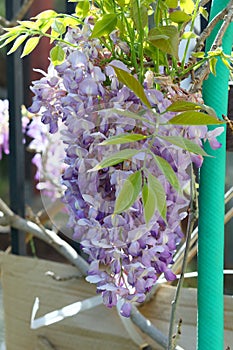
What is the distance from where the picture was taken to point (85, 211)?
2.42ft

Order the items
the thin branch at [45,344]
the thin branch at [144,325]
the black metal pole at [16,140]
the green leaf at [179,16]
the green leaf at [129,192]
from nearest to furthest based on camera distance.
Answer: the green leaf at [129,192], the green leaf at [179,16], the thin branch at [144,325], the thin branch at [45,344], the black metal pole at [16,140]

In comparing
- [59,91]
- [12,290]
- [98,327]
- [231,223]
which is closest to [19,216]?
[12,290]

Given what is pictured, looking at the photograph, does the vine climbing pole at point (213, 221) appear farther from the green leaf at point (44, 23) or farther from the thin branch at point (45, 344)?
the thin branch at point (45, 344)

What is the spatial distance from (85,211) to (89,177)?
5 centimetres

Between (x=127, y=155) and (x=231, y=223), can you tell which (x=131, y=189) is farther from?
(x=231, y=223)

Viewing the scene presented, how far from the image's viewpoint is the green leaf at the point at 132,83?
646 millimetres

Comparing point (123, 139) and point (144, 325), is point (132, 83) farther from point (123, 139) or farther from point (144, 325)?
point (144, 325)

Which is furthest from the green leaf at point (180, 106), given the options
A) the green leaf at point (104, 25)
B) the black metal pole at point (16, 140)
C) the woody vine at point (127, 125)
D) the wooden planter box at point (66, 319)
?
the black metal pole at point (16, 140)

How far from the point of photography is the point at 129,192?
620 mm

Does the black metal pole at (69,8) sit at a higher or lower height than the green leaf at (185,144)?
higher

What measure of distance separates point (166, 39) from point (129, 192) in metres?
0.16

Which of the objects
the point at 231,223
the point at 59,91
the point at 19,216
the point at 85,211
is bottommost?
the point at 231,223

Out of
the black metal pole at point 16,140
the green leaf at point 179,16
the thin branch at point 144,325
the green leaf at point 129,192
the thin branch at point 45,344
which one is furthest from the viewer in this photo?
the black metal pole at point 16,140

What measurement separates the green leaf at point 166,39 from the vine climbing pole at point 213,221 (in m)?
0.12
